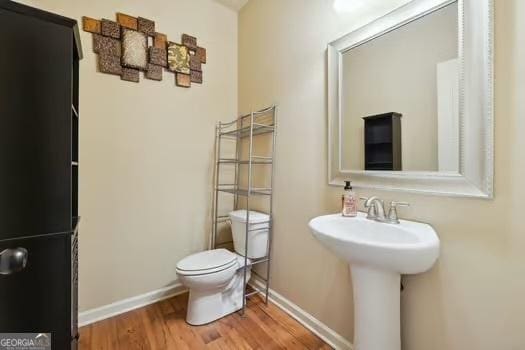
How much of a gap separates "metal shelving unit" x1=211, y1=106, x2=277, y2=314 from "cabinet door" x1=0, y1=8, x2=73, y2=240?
45.0 inches

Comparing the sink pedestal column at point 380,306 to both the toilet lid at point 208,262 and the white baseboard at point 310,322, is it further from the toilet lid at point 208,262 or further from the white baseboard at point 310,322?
the toilet lid at point 208,262

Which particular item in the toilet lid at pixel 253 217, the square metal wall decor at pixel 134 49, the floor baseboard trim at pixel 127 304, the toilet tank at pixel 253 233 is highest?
the square metal wall decor at pixel 134 49

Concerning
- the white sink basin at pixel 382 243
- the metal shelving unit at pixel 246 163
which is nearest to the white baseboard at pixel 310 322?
the metal shelving unit at pixel 246 163

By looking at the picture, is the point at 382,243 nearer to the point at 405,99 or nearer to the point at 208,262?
the point at 405,99

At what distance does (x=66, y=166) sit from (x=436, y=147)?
1.55 metres

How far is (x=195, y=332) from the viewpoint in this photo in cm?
161

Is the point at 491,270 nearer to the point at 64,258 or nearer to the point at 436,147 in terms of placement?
the point at 436,147

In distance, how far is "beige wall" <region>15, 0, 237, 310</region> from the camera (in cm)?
171

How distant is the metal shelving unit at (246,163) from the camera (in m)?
1.95

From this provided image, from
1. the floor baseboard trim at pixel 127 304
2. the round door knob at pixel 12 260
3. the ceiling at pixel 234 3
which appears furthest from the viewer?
the ceiling at pixel 234 3

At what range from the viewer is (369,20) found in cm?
130

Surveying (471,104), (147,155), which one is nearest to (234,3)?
(147,155)

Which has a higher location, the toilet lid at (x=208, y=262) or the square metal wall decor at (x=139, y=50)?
the square metal wall decor at (x=139, y=50)

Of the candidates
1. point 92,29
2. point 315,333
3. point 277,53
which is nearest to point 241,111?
point 277,53
